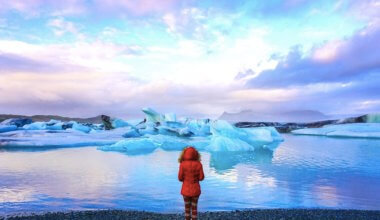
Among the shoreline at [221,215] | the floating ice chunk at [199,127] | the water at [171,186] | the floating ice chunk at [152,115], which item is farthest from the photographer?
the floating ice chunk at [152,115]

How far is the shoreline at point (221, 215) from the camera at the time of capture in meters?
5.67

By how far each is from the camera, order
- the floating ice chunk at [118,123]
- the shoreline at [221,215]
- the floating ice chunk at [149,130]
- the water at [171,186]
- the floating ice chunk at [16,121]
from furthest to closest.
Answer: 1. the floating ice chunk at [118,123]
2. the floating ice chunk at [16,121]
3. the floating ice chunk at [149,130]
4. the water at [171,186]
5. the shoreline at [221,215]

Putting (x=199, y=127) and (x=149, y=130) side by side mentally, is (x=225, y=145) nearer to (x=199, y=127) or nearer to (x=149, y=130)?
(x=149, y=130)

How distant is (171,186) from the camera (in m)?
8.73

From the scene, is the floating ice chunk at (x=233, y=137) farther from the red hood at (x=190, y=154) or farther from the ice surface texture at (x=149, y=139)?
the red hood at (x=190, y=154)

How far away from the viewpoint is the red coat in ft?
15.1

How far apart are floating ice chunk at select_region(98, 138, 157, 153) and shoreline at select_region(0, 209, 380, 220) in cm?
1278

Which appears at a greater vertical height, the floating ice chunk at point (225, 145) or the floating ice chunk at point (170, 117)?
the floating ice chunk at point (170, 117)

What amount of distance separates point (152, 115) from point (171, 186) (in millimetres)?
24424

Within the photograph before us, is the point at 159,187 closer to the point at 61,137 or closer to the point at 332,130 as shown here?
the point at 61,137

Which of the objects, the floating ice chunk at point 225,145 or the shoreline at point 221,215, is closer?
the shoreline at point 221,215

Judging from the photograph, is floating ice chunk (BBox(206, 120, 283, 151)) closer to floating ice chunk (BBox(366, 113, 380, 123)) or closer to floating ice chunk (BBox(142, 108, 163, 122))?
floating ice chunk (BBox(142, 108, 163, 122))

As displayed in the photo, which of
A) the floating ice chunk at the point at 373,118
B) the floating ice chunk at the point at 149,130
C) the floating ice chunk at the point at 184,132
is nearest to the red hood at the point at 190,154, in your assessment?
the floating ice chunk at the point at 184,132

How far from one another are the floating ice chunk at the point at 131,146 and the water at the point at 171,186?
555 cm
